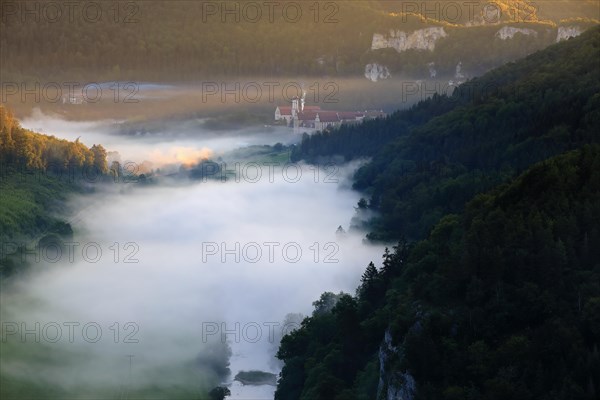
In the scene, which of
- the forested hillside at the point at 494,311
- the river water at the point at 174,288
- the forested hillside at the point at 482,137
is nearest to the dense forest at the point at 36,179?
the river water at the point at 174,288

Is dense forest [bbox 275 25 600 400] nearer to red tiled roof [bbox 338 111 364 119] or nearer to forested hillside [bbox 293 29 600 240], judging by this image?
forested hillside [bbox 293 29 600 240]

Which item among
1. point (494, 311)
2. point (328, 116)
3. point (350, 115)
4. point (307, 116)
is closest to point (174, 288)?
point (494, 311)

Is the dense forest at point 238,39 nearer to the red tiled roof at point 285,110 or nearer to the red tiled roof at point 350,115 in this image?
the red tiled roof at point 285,110

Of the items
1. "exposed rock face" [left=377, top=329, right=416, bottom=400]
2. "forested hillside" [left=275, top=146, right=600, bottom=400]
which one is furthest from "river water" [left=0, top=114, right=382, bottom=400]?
"exposed rock face" [left=377, top=329, right=416, bottom=400]

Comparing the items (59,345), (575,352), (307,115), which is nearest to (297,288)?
(59,345)

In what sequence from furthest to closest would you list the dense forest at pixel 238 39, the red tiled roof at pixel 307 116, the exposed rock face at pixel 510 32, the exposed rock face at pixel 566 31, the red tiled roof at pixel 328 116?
the dense forest at pixel 238 39 < the exposed rock face at pixel 510 32 < the exposed rock face at pixel 566 31 < the red tiled roof at pixel 307 116 < the red tiled roof at pixel 328 116

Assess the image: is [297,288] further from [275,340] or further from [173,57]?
[173,57]

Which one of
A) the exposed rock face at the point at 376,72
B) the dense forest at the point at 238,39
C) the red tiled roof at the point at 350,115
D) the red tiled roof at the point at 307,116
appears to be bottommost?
the red tiled roof at the point at 307,116
